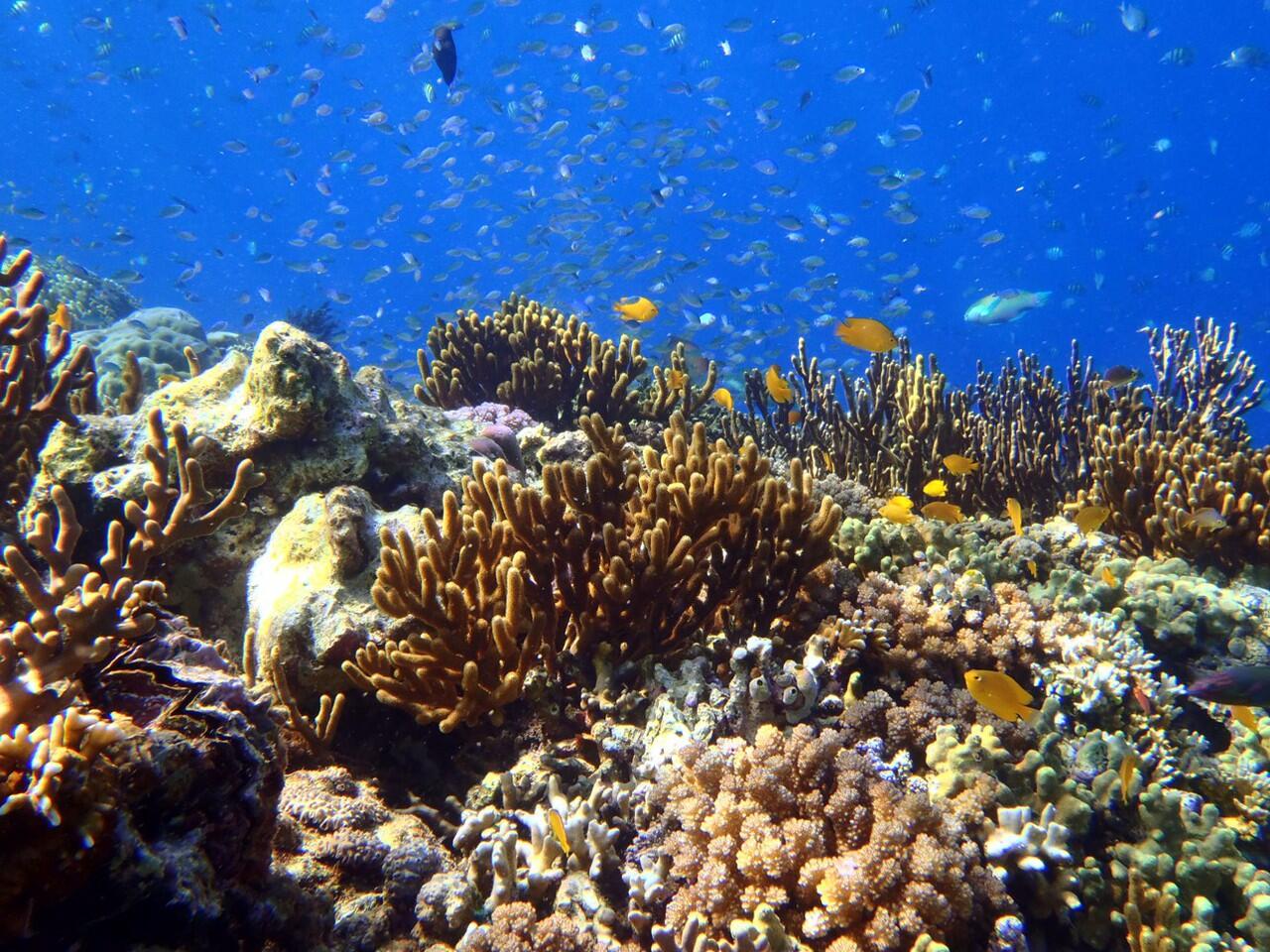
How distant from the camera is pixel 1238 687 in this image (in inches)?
121

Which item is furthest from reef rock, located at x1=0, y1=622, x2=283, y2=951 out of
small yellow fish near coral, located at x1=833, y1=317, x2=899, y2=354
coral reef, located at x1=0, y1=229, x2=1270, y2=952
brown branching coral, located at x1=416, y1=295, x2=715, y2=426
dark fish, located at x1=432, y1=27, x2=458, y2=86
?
dark fish, located at x1=432, y1=27, x2=458, y2=86

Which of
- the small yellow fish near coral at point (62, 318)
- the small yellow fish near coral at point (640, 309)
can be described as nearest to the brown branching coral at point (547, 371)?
the small yellow fish near coral at point (640, 309)

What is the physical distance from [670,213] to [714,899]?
95672 mm

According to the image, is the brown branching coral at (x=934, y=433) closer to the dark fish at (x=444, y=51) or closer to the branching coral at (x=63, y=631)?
the dark fish at (x=444, y=51)

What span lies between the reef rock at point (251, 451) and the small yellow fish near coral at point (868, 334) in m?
3.68

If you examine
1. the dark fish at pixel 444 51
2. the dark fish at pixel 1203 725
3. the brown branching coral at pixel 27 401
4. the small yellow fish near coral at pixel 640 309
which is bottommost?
the dark fish at pixel 1203 725

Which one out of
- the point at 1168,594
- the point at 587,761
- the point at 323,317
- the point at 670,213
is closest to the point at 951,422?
the point at 1168,594

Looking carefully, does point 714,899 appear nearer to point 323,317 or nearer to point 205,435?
point 205,435

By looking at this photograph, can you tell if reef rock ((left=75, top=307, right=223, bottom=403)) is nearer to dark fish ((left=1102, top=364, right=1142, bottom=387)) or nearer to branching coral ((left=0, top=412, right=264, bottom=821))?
branching coral ((left=0, top=412, right=264, bottom=821))

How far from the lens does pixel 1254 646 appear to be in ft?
13.8

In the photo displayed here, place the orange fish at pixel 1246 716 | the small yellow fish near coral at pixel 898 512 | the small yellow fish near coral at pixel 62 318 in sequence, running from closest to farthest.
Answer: the orange fish at pixel 1246 716
the small yellow fish near coral at pixel 62 318
the small yellow fish near coral at pixel 898 512

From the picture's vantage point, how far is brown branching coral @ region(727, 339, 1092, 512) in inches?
264

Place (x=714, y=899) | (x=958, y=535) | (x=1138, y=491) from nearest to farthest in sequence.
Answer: (x=714, y=899)
(x=958, y=535)
(x=1138, y=491)

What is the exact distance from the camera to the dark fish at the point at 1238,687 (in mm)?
3025
